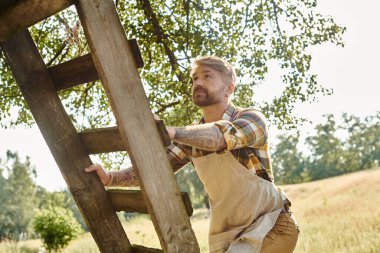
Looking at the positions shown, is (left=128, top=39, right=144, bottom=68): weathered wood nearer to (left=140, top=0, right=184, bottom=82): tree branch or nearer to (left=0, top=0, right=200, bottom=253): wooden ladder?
(left=0, top=0, right=200, bottom=253): wooden ladder

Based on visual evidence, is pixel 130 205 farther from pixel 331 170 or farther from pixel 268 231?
pixel 331 170

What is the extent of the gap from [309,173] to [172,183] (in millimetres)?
82836

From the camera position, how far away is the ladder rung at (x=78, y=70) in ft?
6.86

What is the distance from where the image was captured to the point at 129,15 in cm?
845

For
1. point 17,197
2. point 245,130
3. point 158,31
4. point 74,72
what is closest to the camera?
point 74,72

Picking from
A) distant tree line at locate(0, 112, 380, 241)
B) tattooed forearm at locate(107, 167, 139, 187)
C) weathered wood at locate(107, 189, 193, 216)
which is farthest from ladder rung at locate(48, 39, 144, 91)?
distant tree line at locate(0, 112, 380, 241)

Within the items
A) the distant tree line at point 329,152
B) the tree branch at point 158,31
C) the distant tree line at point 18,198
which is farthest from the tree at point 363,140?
the tree branch at point 158,31

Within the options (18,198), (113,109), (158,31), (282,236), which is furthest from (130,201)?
(18,198)

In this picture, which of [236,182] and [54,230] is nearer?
[236,182]

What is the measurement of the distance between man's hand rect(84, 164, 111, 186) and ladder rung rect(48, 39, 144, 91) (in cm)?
48

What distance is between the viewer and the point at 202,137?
2.24 metres

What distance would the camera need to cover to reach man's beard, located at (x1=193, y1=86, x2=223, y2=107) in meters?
3.05

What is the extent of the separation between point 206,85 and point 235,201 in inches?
34.4

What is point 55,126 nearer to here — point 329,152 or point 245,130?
point 245,130
